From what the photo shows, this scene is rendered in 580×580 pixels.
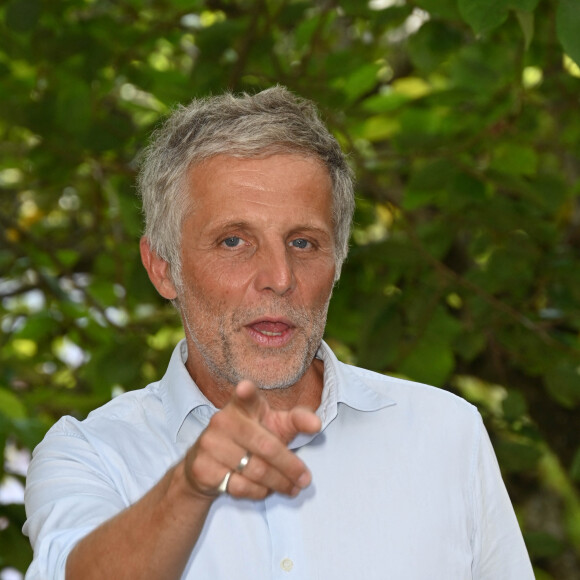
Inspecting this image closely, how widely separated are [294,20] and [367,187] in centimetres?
57

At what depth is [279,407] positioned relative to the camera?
1.71 meters

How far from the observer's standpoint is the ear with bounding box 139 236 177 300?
1789 millimetres

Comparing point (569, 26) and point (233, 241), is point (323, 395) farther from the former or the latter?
point (569, 26)

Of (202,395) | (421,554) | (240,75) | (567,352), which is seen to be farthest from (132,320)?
(421,554)

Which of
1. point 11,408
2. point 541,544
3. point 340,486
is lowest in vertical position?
point 541,544

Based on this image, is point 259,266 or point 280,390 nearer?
point 259,266

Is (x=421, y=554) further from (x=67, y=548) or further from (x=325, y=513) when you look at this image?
(x=67, y=548)

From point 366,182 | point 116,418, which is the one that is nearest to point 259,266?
point 116,418

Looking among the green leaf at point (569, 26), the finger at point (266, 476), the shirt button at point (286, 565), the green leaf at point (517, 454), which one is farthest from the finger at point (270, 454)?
the green leaf at point (517, 454)

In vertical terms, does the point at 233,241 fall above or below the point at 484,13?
below

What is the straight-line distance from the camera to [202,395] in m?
1.65

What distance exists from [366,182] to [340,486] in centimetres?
167

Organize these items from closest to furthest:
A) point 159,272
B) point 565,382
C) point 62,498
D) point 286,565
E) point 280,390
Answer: point 62,498 < point 286,565 < point 280,390 < point 159,272 < point 565,382

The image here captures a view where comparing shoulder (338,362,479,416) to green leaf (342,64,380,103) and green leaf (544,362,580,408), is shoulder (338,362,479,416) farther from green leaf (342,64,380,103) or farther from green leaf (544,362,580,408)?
green leaf (342,64,380,103)
